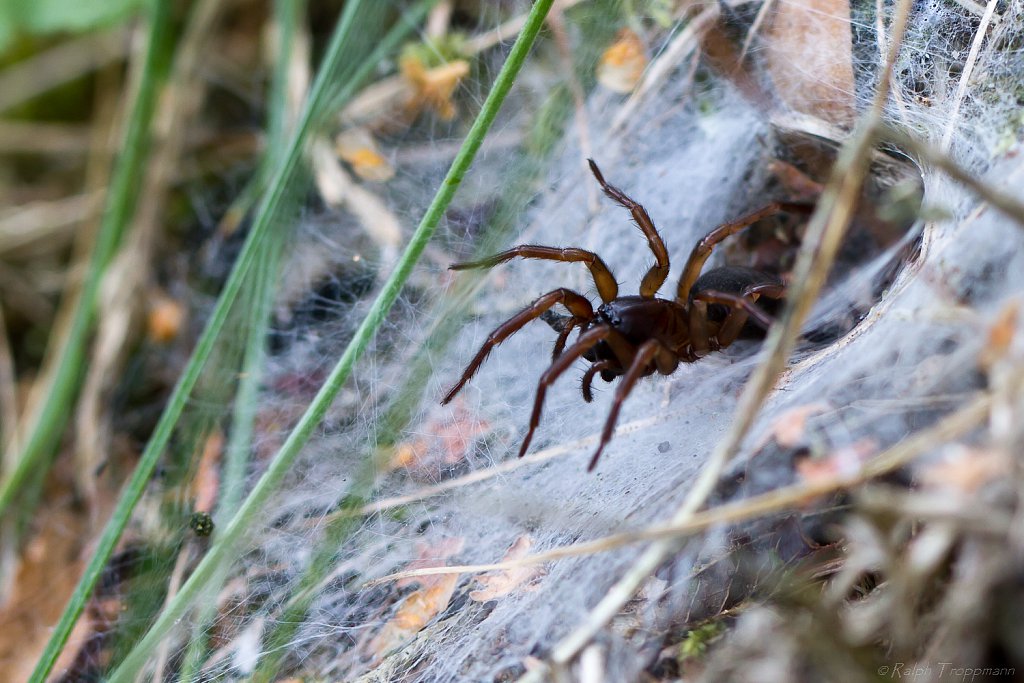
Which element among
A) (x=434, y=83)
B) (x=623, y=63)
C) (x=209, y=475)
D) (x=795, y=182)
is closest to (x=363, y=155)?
(x=434, y=83)

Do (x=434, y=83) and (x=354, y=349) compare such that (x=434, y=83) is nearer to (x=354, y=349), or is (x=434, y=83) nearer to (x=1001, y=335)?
(x=354, y=349)

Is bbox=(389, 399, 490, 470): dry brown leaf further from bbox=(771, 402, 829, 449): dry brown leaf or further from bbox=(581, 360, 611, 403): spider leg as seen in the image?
bbox=(771, 402, 829, 449): dry brown leaf

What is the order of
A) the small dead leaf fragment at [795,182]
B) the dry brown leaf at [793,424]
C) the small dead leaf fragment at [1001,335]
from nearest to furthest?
the small dead leaf fragment at [1001,335], the dry brown leaf at [793,424], the small dead leaf fragment at [795,182]

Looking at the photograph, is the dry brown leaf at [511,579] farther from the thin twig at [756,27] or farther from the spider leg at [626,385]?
the thin twig at [756,27]

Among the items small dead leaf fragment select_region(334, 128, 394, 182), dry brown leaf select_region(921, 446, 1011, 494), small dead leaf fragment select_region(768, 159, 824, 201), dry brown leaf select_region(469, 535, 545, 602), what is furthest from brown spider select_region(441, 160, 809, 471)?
small dead leaf fragment select_region(334, 128, 394, 182)

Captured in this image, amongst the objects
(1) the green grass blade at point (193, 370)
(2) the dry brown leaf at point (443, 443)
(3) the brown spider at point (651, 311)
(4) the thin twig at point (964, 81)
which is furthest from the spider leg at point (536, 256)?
(4) the thin twig at point (964, 81)

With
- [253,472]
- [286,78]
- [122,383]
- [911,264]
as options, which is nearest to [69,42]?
[286,78]

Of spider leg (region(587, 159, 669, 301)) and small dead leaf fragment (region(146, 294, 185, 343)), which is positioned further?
small dead leaf fragment (region(146, 294, 185, 343))
